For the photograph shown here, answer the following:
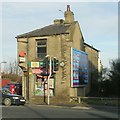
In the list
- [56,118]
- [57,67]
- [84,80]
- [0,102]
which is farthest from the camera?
[84,80]

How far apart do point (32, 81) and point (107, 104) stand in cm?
835

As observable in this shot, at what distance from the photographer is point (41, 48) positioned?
3478 cm

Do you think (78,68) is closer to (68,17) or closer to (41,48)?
(41,48)

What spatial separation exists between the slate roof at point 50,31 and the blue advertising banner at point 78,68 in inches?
86.4

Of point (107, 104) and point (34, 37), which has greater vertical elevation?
point (34, 37)

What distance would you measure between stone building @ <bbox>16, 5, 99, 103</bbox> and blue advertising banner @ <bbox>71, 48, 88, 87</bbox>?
467mm

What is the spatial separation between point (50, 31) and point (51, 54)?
258 centimetres

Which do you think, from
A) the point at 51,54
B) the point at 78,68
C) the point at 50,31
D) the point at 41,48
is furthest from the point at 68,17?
the point at 78,68

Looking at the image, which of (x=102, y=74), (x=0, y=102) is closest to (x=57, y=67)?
(x=0, y=102)

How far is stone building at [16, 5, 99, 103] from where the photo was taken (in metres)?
33.2

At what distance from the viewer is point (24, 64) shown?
3522 cm

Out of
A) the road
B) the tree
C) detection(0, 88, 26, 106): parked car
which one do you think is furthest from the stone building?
the road

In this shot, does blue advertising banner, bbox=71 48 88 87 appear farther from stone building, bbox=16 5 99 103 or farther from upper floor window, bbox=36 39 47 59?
upper floor window, bbox=36 39 47 59

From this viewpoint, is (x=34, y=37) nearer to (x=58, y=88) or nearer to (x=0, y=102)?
(x=58, y=88)
